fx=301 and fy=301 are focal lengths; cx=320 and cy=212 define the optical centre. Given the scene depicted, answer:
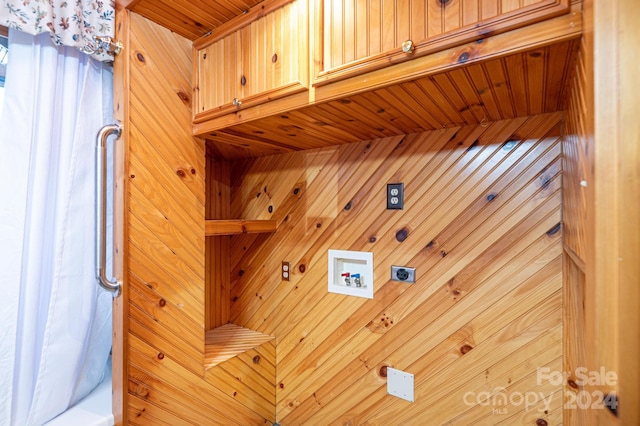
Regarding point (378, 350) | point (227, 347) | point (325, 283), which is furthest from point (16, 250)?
point (378, 350)

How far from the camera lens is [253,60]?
1144 millimetres

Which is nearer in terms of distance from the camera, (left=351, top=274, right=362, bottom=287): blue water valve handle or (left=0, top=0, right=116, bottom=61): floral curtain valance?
(left=0, top=0, right=116, bottom=61): floral curtain valance

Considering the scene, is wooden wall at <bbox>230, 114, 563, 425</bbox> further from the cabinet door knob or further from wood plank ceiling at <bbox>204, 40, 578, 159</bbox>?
the cabinet door knob

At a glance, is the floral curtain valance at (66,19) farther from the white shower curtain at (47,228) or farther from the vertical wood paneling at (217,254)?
the vertical wood paneling at (217,254)

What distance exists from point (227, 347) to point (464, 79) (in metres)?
1.67

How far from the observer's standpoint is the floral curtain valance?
104 centimetres

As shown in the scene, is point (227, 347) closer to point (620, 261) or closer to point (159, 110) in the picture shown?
point (159, 110)

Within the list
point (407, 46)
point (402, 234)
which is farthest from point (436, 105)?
point (402, 234)

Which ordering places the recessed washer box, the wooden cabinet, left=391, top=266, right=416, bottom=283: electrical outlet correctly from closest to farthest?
1. the wooden cabinet
2. left=391, top=266, right=416, bottom=283: electrical outlet
3. the recessed washer box

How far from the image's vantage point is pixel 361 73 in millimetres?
897

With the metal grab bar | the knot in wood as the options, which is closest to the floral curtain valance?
the metal grab bar

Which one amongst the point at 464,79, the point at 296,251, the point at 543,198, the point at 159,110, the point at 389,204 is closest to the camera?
the point at 464,79

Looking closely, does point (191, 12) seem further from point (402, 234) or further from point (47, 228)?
point (402, 234)

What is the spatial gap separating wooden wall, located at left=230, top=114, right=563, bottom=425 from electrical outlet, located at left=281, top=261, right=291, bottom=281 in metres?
0.04
